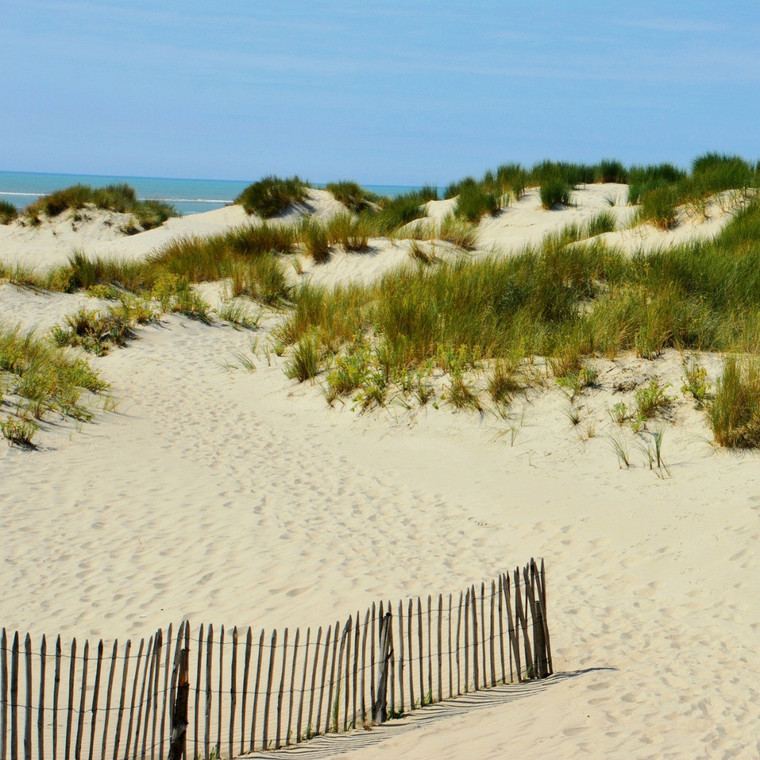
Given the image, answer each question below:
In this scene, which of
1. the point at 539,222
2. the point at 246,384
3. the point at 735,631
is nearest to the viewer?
the point at 735,631

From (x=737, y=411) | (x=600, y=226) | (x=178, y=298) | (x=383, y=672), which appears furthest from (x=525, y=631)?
(x=600, y=226)

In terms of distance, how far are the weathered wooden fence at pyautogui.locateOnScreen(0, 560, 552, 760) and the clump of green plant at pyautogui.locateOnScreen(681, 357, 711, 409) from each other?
3477mm

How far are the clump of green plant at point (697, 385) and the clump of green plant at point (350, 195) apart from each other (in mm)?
14531

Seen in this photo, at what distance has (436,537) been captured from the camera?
6.06 m

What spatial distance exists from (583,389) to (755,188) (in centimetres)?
785

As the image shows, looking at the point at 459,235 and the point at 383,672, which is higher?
the point at 459,235

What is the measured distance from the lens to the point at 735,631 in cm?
461

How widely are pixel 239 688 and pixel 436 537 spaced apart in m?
2.08

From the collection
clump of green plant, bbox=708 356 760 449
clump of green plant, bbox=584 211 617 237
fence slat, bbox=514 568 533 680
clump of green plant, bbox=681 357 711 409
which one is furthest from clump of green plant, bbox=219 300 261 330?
fence slat, bbox=514 568 533 680

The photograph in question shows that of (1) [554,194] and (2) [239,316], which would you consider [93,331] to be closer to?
(2) [239,316]

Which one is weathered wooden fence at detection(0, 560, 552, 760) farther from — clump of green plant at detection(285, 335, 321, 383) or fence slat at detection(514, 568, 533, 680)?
clump of green plant at detection(285, 335, 321, 383)

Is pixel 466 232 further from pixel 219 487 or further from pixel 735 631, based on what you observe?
pixel 735 631

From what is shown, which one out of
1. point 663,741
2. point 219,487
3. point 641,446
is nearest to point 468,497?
point 641,446

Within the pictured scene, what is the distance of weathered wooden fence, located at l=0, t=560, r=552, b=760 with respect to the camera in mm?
3072
